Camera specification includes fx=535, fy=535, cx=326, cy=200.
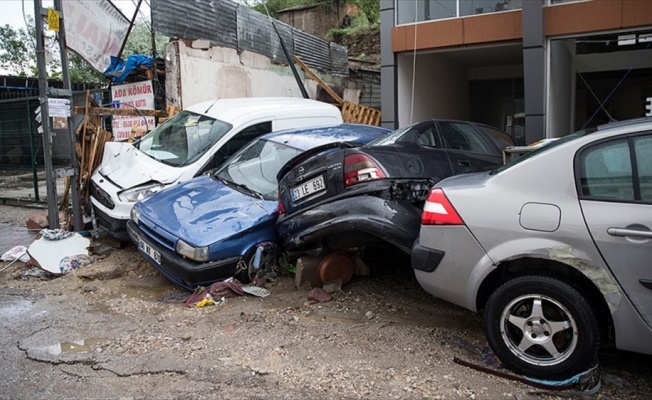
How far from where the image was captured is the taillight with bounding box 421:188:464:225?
11.7 ft

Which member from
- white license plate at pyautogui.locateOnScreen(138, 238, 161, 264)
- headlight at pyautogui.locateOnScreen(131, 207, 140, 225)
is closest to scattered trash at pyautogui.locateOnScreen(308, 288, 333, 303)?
white license plate at pyautogui.locateOnScreen(138, 238, 161, 264)

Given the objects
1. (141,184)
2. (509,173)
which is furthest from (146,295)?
(509,173)

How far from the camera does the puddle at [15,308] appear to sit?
4.89 metres

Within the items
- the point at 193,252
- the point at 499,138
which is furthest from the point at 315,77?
the point at 193,252

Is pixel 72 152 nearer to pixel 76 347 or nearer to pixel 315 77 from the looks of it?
pixel 76 347

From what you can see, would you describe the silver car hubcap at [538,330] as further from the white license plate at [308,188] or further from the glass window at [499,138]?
the glass window at [499,138]

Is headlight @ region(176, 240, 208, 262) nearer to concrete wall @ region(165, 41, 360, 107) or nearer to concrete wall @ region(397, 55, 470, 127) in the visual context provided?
concrete wall @ region(165, 41, 360, 107)

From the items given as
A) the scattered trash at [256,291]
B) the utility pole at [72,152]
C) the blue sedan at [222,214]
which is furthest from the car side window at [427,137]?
the utility pole at [72,152]

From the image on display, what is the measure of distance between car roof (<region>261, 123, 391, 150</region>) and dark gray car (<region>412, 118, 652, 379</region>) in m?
2.59

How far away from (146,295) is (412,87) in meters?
8.17

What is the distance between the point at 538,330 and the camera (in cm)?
328

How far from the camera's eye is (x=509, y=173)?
3.50m

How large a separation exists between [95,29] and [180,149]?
92.9 inches

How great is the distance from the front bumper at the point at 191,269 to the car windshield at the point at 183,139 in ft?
6.84
